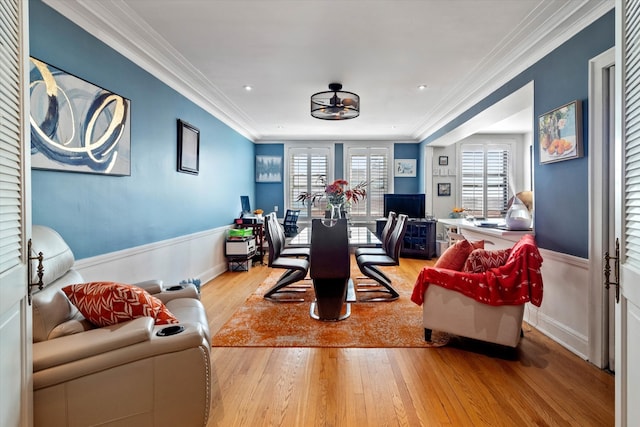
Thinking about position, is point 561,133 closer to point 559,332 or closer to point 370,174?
point 559,332

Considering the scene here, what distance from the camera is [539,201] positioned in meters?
2.94

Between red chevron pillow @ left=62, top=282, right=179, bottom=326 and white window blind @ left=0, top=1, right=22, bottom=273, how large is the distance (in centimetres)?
50

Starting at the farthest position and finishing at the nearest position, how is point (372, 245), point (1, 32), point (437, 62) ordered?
point (372, 245) → point (437, 62) → point (1, 32)

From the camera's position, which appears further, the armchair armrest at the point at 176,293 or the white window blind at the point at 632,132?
the armchair armrest at the point at 176,293

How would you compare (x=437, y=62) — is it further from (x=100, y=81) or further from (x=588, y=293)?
(x=100, y=81)

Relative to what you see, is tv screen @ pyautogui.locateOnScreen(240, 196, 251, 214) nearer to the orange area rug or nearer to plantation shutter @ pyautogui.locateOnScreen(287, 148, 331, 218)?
plantation shutter @ pyautogui.locateOnScreen(287, 148, 331, 218)

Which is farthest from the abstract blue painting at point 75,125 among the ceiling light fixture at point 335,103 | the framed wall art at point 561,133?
the framed wall art at point 561,133

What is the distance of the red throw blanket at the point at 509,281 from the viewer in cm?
229

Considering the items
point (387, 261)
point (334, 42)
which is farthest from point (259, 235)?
point (334, 42)

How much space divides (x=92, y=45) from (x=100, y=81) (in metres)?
0.25

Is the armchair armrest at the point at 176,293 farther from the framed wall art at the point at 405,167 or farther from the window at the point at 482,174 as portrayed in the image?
the window at the point at 482,174

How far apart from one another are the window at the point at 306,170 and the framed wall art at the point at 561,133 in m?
4.99

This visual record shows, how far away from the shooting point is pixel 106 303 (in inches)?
62.1

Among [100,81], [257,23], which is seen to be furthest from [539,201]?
[100,81]
